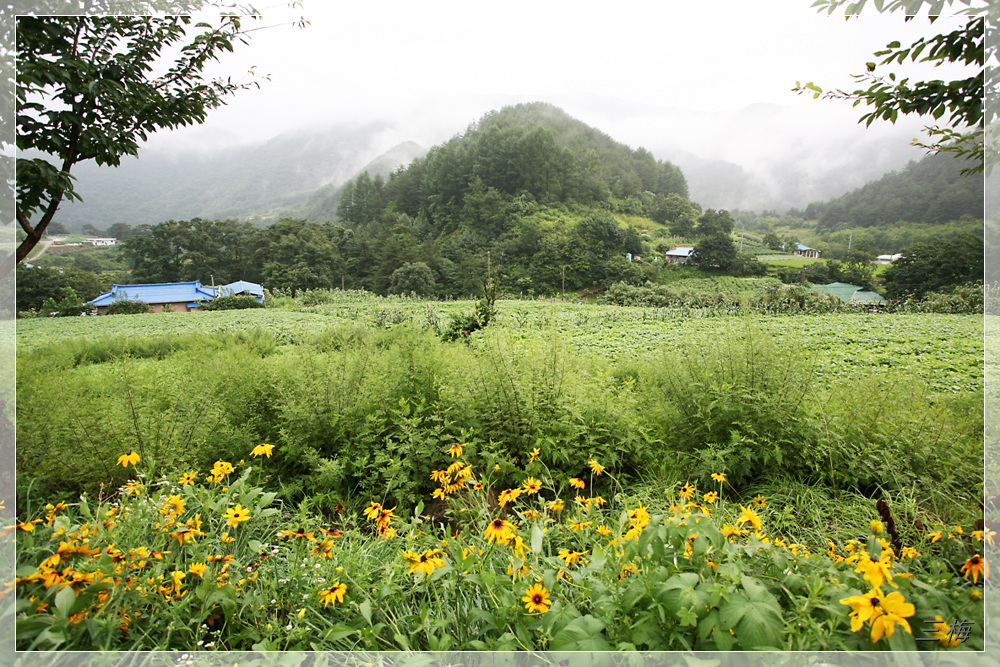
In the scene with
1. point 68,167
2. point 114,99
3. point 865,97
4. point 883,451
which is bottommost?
point 883,451

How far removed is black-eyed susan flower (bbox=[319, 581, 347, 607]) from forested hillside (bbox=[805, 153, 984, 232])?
3220 mm

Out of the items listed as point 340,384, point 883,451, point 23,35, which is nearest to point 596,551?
point 883,451

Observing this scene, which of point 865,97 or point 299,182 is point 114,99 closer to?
point 299,182

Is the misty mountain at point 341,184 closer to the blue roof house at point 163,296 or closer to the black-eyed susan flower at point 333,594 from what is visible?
the blue roof house at point 163,296

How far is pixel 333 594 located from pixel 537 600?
652mm

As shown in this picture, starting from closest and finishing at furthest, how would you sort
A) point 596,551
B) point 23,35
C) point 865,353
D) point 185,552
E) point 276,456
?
point 596,551 → point 185,552 → point 23,35 → point 276,456 → point 865,353

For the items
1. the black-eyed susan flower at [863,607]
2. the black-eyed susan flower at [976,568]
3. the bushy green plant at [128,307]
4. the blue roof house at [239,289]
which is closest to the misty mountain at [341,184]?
the blue roof house at [239,289]

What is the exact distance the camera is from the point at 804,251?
324 centimetres

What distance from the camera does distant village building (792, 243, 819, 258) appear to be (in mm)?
3205

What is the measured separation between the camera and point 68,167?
226cm

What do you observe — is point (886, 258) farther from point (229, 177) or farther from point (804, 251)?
point (229, 177)

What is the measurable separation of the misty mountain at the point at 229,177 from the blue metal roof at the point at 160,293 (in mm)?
452

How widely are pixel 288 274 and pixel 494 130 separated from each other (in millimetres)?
2041

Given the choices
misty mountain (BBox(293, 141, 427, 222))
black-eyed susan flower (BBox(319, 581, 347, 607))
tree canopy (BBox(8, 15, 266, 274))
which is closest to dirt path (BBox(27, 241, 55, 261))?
tree canopy (BBox(8, 15, 266, 274))
